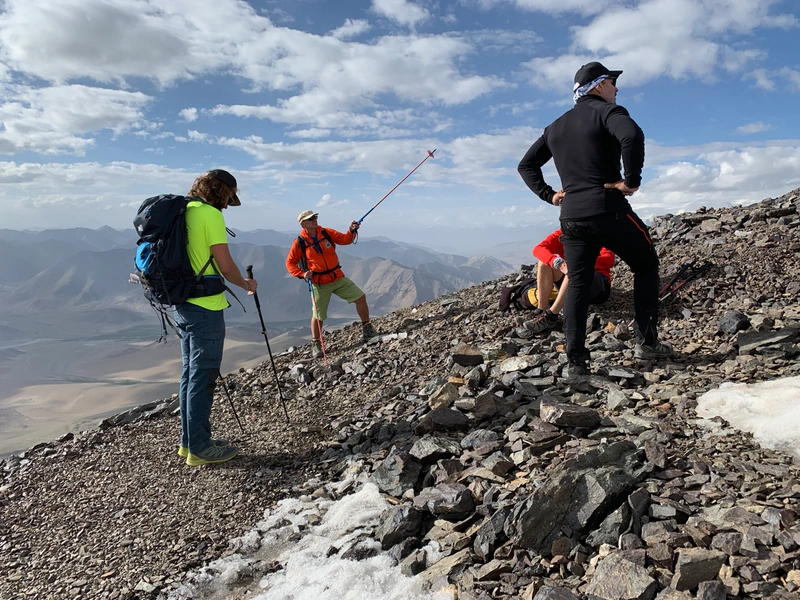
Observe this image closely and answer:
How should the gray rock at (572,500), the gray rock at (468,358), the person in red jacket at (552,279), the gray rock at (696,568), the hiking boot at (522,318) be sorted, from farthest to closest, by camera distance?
the hiking boot at (522,318), the person in red jacket at (552,279), the gray rock at (468,358), the gray rock at (572,500), the gray rock at (696,568)

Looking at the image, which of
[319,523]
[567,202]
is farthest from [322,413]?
[567,202]

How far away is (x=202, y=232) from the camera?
5.07 metres

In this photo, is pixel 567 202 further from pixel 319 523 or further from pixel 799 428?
pixel 319 523

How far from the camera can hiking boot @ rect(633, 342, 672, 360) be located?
5844 mm

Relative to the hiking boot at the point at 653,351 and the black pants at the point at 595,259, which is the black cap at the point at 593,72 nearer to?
the black pants at the point at 595,259

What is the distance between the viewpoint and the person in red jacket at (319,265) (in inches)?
414

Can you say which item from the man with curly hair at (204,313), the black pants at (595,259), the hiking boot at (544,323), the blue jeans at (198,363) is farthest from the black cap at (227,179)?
the hiking boot at (544,323)

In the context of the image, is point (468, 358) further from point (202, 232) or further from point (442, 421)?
point (202, 232)

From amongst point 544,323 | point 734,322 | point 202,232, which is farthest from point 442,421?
point 734,322

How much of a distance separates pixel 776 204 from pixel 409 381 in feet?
33.0

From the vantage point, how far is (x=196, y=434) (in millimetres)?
5570

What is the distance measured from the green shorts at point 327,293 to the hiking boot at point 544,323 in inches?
184

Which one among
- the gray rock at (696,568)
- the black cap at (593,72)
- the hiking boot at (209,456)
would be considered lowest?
the hiking boot at (209,456)

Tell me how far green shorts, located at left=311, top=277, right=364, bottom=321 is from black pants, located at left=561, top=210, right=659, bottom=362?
6210mm
